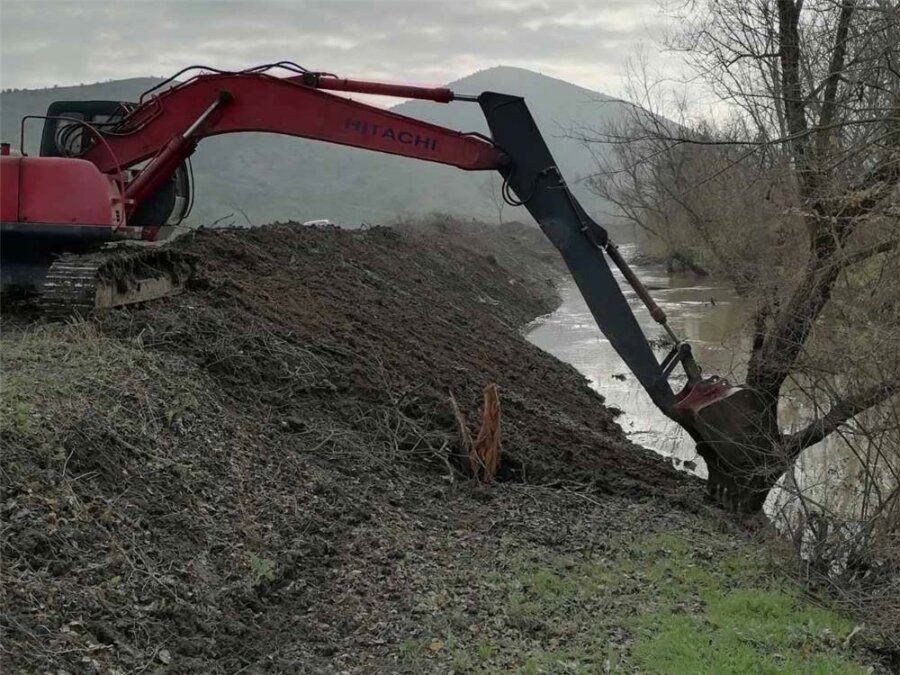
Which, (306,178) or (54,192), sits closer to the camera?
(54,192)

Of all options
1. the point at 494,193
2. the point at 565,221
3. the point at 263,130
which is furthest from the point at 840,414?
the point at 494,193

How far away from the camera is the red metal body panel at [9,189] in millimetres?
8164

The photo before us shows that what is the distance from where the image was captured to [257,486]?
7.00 meters

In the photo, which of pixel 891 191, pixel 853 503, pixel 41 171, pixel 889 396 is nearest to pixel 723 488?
pixel 853 503

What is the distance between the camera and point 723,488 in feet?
29.7

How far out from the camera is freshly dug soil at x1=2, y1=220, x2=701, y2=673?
200 inches

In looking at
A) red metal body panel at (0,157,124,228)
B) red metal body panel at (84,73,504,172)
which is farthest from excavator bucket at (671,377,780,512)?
red metal body panel at (0,157,124,228)

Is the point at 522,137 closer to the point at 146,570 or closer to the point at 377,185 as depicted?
the point at 146,570

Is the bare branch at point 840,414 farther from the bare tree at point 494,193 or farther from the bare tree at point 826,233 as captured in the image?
the bare tree at point 494,193

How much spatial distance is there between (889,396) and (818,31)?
506cm

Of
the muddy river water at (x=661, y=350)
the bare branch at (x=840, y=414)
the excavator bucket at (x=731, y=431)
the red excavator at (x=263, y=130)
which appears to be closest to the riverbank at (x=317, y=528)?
the excavator bucket at (x=731, y=431)

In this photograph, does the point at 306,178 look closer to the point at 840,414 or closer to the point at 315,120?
the point at 315,120

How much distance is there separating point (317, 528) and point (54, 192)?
4.11 metres

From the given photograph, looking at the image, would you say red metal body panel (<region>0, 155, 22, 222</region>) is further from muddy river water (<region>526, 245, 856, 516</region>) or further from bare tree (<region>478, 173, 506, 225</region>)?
bare tree (<region>478, 173, 506, 225</region>)
